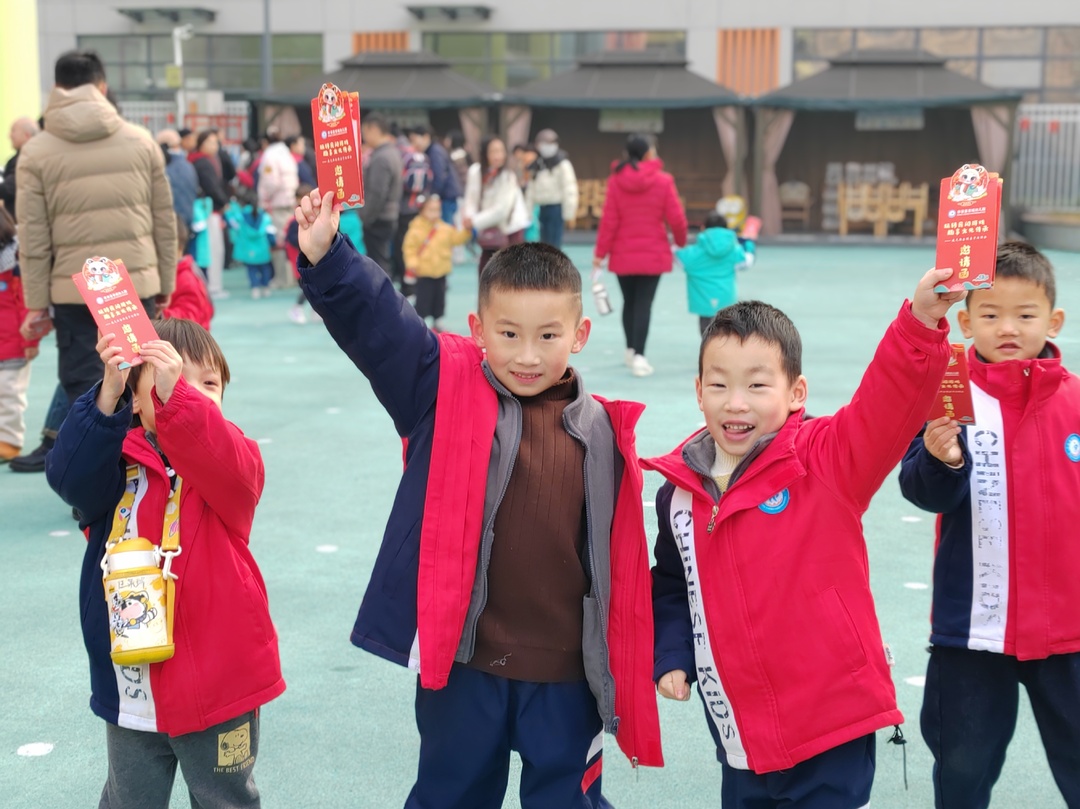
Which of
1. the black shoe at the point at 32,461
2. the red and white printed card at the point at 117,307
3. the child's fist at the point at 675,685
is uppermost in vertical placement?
the red and white printed card at the point at 117,307

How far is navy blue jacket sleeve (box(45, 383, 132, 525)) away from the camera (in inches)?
89.5

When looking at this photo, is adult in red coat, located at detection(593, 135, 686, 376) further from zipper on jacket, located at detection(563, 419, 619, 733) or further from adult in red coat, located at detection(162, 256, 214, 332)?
zipper on jacket, located at detection(563, 419, 619, 733)

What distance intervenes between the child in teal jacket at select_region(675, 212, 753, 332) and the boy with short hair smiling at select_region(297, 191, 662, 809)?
690 centimetres

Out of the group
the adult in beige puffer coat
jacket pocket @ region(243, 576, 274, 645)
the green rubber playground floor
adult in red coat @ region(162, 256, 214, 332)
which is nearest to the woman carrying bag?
the green rubber playground floor

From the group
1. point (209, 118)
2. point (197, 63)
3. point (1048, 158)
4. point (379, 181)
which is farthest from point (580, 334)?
point (197, 63)

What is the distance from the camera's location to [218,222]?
1361 cm

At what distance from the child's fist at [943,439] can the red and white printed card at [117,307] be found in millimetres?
1405

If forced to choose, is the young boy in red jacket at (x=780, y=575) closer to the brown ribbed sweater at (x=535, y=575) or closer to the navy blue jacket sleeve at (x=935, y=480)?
the brown ribbed sweater at (x=535, y=575)

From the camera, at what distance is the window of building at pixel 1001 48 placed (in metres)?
25.8

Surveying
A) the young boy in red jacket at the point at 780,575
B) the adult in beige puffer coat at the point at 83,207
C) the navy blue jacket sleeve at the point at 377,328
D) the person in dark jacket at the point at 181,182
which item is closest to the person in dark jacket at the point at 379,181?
the person in dark jacket at the point at 181,182

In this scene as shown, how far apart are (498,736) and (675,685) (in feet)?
1.08

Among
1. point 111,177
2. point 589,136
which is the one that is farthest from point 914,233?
point 111,177

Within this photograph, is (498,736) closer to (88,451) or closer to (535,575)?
(535,575)

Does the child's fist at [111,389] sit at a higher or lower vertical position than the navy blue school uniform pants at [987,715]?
higher
